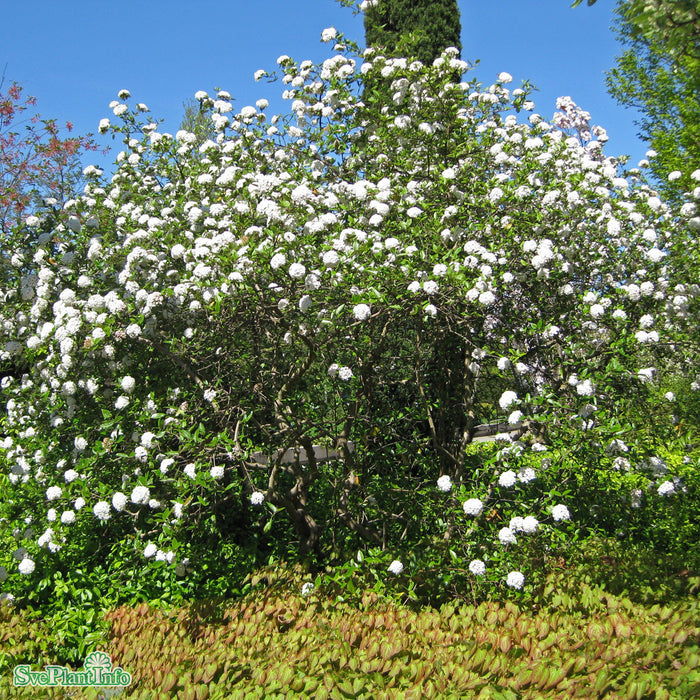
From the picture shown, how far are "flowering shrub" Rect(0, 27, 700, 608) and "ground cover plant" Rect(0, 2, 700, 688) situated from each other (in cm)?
2

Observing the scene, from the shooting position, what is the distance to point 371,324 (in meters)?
3.96

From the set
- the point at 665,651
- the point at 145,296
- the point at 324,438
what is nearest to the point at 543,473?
the point at 665,651

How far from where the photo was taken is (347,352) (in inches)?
163

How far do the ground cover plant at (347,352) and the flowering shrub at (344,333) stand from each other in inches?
0.9

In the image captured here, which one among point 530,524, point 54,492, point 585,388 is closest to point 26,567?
point 54,492

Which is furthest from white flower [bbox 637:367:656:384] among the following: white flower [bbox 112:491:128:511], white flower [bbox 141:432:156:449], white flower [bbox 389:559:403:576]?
white flower [bbox 112:491:128:511]

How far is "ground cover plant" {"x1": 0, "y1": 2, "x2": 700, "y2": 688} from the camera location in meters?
3.55

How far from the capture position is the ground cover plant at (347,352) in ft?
11.6

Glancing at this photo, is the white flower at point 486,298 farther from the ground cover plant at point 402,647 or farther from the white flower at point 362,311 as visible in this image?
the ground cover plant at point 402,647

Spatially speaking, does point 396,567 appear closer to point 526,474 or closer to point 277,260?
point 526,474

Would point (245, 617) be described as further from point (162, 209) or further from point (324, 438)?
point (162, 209)

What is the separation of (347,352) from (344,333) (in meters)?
0.28

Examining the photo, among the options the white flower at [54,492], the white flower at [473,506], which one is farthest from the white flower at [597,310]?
the white flower at [54,492]

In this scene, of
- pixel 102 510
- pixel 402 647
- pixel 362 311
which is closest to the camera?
pixel 402 647
